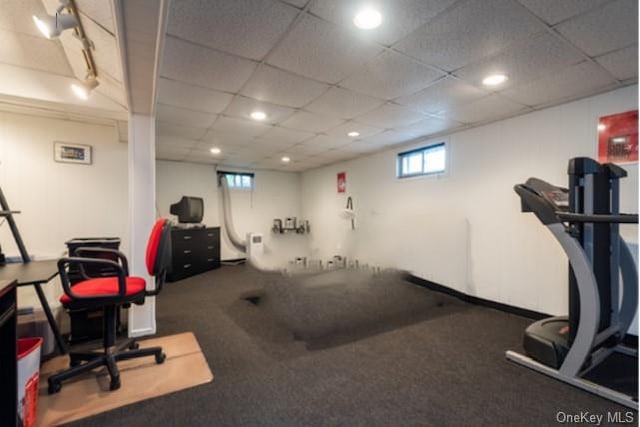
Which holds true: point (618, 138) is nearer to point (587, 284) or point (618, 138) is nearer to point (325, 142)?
point (587, 284)

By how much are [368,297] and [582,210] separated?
232 centimetres

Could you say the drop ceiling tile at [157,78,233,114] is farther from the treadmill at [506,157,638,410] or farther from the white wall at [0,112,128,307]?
the treadmill at [506,157,638,410]

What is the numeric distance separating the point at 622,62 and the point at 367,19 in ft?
6.52

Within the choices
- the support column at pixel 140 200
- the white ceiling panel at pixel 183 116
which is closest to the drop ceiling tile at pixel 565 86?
the white ceiling panel at pixel 183 116

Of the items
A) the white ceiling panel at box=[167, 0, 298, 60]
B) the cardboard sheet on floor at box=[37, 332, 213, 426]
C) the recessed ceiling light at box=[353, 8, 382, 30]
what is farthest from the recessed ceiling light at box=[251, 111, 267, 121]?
the cardboard sheet on floor at box=[37, 332, 213, 426]

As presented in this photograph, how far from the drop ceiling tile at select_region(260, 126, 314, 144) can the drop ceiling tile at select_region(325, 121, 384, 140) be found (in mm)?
361

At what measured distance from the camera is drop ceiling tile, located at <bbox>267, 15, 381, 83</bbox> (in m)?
1.76

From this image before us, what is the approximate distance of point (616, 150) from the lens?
102 inches

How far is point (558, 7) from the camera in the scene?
5.10 feet

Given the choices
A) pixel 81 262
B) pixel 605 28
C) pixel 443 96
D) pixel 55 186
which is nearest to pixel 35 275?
pixel 81 262

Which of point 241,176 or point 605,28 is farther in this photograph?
point 241,176

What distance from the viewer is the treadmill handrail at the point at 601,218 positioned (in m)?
1.70

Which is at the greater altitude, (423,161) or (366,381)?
(423,161)

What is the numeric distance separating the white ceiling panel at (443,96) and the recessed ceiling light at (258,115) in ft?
4.73
